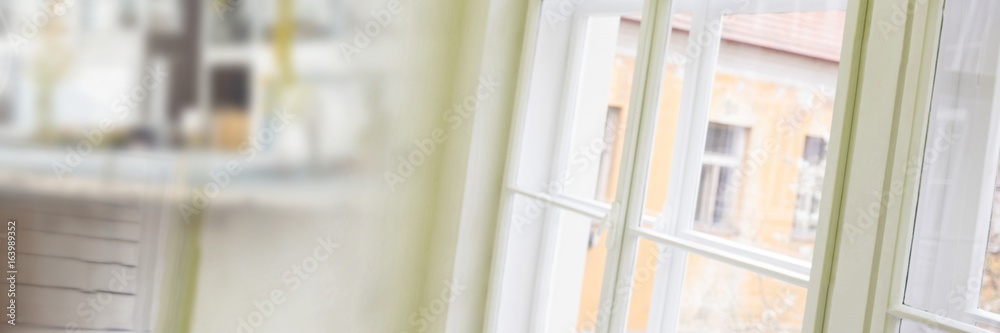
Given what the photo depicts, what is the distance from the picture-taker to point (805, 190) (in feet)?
5.24

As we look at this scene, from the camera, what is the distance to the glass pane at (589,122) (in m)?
2.33

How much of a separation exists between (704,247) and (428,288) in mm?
1579

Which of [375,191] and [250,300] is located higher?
[375,191]

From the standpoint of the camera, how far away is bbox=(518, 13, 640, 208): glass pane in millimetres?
2332

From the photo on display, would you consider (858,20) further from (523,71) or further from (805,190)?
(523,71)

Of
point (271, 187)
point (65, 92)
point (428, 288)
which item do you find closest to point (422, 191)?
point (428, 288)
